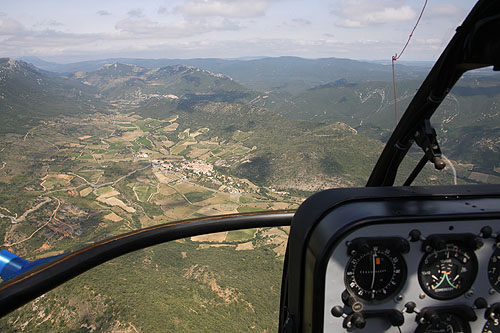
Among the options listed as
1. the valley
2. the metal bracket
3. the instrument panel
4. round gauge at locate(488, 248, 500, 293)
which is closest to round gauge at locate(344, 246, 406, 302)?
the instrument panel

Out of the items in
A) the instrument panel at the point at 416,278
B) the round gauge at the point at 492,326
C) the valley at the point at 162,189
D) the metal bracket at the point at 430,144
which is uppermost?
the metal bracket at the point at 430,144

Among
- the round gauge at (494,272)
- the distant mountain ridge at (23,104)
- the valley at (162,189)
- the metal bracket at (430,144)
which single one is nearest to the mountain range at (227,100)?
the distant mountain ridge at (23,104)

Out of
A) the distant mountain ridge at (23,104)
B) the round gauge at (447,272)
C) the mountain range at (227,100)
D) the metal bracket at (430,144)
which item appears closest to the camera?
the round gauge at (447,272)

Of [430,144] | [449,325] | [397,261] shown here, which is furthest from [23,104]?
[449,325]

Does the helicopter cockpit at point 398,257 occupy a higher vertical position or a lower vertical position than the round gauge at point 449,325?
higher

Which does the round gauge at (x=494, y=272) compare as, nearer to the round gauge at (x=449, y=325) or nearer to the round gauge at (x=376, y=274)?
the round gauge at (x=449, y=325)

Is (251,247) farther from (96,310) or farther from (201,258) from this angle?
(96,310)
